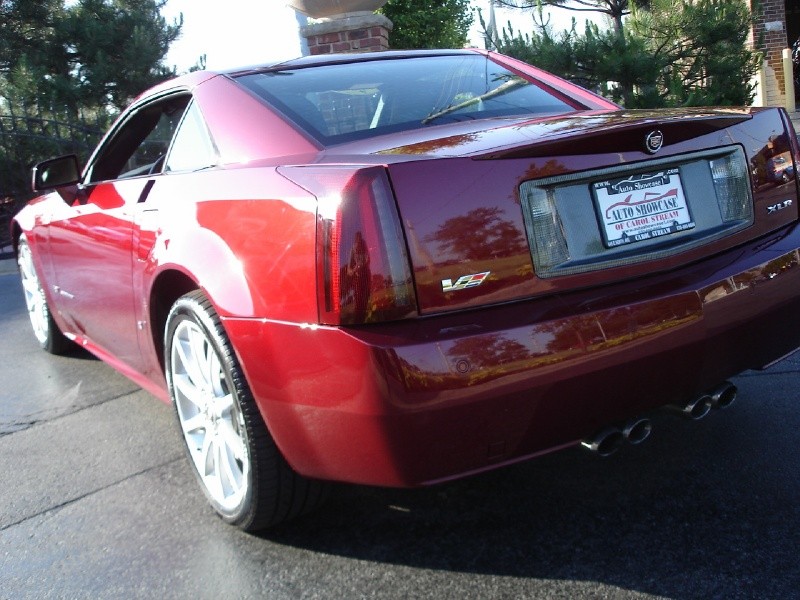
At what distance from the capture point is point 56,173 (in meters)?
4.34

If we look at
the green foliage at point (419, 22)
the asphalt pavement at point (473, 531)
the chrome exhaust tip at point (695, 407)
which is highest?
the green foliage at point (419, 22)

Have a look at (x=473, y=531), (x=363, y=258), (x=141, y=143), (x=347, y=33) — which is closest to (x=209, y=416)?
(x=473, y=531)

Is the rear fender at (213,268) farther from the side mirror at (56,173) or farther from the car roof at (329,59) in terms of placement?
the side mirror at (56,173)

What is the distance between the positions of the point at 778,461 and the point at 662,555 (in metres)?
0.78

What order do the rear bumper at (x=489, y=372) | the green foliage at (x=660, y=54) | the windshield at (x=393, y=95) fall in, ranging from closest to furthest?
1. the rear bumper at (x=489, y=372)
2. the windshield at (x=393, y=95)
3. the green foliage at (x=660, y=54)

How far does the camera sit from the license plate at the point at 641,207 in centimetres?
249

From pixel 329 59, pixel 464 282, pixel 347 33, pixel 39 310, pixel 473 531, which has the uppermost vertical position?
pixel 347 33

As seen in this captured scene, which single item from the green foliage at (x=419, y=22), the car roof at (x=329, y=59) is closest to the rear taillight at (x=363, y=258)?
the car roof at (x=329, y=59)

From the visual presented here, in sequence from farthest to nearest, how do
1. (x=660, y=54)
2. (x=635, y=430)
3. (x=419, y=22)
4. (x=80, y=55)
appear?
(x=419, y=22) < (x=80, y=55) < (x=660, y=54) < (x=635, y=430)

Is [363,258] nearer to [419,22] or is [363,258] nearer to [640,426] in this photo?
[640,426]

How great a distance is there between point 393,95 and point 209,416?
1.29m

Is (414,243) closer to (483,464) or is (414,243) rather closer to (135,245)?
(483,464)

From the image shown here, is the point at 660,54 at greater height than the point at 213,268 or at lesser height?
greater

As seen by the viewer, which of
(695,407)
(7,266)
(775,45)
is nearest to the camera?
(695,407)
